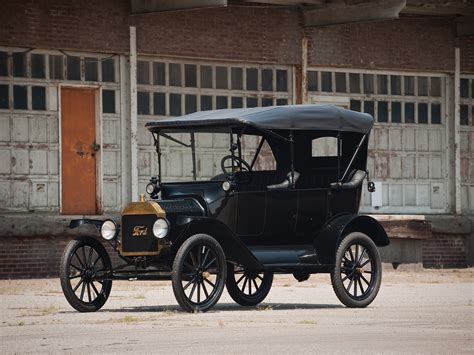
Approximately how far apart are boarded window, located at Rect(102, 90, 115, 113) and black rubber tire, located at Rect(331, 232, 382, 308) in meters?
8.45

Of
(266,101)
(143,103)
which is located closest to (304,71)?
(266,101)

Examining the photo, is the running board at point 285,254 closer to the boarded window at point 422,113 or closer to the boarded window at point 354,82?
the boarded window at point 354,82

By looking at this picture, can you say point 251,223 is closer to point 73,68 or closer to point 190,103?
point 73,68

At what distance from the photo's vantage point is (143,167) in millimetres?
23250

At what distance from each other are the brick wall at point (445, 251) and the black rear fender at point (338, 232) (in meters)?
10.3

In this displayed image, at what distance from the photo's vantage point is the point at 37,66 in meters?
22.1

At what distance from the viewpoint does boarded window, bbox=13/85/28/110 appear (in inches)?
865

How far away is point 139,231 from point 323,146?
3410mm

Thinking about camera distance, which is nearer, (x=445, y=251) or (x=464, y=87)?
(x=445, y=251)

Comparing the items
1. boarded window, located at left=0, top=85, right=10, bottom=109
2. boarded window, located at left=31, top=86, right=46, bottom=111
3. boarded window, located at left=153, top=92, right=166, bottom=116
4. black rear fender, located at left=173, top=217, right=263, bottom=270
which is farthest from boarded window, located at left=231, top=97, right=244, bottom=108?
black rear fender, located at left=173, top=217, right=263, bottom=270

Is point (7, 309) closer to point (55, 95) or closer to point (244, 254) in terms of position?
point (244, 254)

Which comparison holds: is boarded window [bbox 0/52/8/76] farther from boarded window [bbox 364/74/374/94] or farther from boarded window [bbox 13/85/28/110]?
boarded window [bbox 364/74/374/94]

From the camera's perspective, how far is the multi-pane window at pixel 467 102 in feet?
88.2

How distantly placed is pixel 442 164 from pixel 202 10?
6.15m
